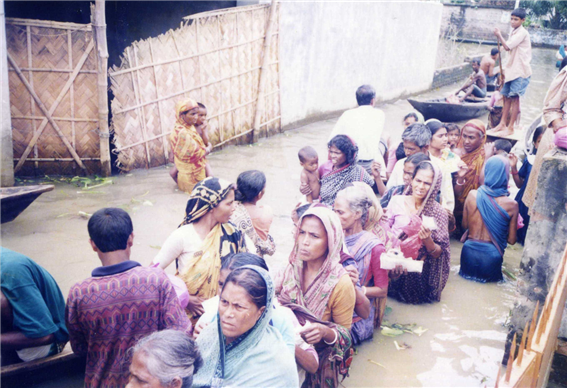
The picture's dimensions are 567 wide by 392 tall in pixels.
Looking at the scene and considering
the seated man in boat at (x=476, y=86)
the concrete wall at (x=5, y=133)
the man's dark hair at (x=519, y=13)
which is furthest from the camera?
the seated man in boat at (x=476, y=86)

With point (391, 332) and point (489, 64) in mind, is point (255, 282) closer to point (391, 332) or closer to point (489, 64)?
point (391, 332)

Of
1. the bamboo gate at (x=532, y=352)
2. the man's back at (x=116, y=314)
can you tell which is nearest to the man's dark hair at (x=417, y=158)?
the bamboo gate at (x=532, y=352)

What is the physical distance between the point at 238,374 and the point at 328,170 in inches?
125

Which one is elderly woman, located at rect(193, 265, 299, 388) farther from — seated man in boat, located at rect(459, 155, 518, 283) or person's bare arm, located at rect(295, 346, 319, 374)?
seated man in boat, located at rect(459, 155, 518, 283)

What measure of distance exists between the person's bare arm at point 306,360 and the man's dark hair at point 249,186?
1.58 m

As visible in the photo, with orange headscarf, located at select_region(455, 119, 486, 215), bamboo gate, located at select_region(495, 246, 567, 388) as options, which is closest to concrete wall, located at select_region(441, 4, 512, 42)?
orange headscarf, located at select_region(455, 119, 486, 215)

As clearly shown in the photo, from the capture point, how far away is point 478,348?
14.6 feet

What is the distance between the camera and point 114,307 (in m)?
2.64

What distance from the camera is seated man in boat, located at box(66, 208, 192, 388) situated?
8.65 feet

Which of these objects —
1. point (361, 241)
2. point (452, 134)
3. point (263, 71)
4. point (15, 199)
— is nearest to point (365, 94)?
point (452, 134)

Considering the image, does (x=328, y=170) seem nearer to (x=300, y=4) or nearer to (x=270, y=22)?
(x=270, y=22)

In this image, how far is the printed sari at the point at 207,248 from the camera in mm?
3398

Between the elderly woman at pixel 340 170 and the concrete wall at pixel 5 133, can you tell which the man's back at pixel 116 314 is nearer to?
the elderly woman at pixel 340 170

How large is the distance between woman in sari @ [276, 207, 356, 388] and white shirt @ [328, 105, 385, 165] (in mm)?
3212
